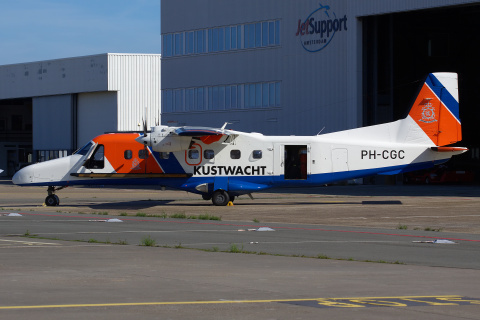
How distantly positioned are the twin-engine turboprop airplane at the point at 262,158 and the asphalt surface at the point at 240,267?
6.24 metres

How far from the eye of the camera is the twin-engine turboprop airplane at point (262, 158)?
33438 millimetres

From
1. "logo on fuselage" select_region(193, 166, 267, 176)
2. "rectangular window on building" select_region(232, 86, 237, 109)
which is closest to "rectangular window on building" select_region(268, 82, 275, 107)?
"rectangular window on building" select_region(232, 86, 237, 109)

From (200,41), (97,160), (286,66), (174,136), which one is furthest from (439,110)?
(200,41)

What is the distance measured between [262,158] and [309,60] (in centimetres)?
2841

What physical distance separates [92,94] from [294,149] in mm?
55826

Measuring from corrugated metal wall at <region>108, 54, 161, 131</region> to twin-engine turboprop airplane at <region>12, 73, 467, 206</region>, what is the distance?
4788 cm

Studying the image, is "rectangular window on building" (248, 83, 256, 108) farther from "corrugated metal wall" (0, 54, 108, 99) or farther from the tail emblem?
the tail emblem

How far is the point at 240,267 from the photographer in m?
14.0

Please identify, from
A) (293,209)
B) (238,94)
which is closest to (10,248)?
(293,209)

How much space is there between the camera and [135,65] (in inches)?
3342

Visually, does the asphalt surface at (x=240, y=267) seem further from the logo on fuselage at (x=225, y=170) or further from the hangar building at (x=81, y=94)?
the hangar building at (x=81, y=94)

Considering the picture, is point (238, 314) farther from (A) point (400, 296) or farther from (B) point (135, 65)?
(B) point (135, 65)

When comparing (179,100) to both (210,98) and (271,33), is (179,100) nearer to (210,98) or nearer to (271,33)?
(210,98)

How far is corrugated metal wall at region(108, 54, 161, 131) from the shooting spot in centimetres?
8300
